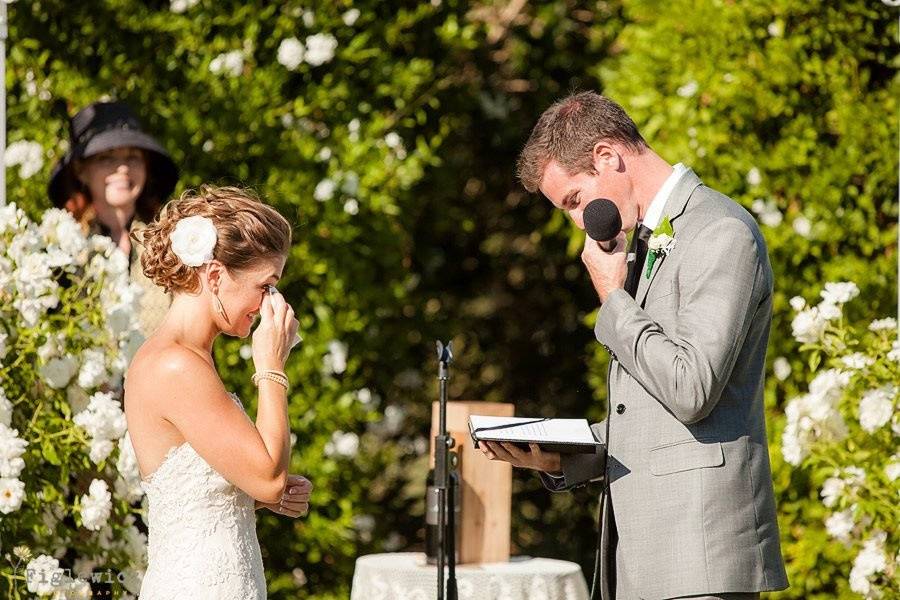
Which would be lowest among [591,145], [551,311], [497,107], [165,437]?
[165,437]

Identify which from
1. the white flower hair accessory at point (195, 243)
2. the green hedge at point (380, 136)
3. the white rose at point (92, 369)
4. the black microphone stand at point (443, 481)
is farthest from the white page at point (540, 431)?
the green hedge at point (380, 136)

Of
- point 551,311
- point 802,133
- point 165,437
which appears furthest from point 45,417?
point 551,311

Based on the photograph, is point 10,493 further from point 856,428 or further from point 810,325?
point 856,428

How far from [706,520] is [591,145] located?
882 millimetres

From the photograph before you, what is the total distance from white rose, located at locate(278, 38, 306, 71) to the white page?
3009 millimetres

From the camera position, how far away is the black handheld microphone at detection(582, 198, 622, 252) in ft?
10.1

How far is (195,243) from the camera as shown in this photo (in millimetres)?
3051

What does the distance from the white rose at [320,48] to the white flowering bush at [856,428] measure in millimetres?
2408

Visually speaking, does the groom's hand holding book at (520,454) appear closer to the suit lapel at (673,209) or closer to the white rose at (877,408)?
the suit lapel at (673,209)

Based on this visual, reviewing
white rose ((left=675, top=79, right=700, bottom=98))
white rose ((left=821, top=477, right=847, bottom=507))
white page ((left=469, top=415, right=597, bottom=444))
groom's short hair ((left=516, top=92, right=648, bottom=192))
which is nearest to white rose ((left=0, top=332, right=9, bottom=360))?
white page ((left=469, top=415, right=597, bottom=444))

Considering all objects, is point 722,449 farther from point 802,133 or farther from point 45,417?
point 802,133

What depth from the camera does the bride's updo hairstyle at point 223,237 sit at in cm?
309

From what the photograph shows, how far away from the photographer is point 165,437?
3.04 metres

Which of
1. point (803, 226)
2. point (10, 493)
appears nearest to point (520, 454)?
point (10, 493)
